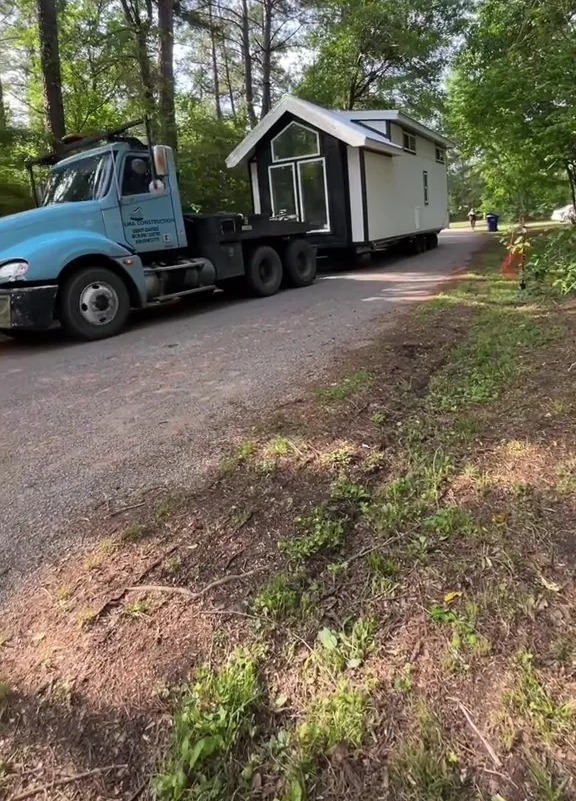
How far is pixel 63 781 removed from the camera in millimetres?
1585

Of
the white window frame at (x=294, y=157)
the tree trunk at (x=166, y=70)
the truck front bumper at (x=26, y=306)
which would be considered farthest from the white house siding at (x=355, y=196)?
the truck front bumper at (x=26, y=306)

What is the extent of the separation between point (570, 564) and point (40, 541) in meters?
2.27

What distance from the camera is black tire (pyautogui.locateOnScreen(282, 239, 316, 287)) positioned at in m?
11.2

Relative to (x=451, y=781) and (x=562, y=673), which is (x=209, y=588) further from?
(x=562, y=673)

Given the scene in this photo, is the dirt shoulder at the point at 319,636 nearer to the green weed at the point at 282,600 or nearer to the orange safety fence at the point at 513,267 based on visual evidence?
the green weed at the point at 282,600

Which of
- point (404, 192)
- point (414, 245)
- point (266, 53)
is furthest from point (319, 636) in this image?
point (266, 53)

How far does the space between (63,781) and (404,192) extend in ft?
58.7

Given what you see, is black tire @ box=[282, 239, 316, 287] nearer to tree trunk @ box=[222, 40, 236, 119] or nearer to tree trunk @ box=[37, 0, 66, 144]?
tree trunk @ box=[37, 0, 66, 144]

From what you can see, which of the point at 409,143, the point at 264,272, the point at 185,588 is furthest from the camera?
the point at 409,143

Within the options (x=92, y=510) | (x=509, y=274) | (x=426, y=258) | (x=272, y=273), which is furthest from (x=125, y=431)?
(x=426, y=258)

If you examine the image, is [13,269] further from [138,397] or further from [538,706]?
[538,706]

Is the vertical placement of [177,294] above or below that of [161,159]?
below

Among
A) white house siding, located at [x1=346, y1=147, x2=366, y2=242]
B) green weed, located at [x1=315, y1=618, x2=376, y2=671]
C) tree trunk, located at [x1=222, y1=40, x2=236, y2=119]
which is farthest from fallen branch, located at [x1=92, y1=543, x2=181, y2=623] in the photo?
tree trunk, located at [x1=222, y1=40, x2=236, y2=119]

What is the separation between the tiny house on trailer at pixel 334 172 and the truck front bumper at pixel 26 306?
25.0ft
